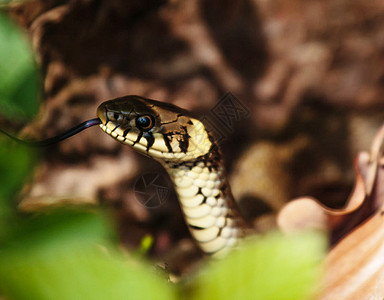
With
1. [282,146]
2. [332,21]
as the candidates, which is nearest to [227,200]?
[282,146]

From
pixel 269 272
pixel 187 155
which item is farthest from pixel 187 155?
pixel 269 272

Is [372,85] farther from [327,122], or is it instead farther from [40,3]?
[40,3]

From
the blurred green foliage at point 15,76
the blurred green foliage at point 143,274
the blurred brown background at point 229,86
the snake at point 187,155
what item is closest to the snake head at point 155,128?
the snake at point 187,155

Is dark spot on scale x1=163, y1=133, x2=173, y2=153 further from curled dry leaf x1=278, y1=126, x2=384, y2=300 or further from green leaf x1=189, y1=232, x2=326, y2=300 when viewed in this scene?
green leaf x1=189, y1=232, x2=326, y2=300

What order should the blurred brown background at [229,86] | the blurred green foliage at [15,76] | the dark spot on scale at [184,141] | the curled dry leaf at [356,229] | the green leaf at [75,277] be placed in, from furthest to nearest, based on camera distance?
the blurred brown background at [229,86] < the dark spot on scale at [184,141] < the curled dry leaf at [356,229] < the blurred green foliage at [15,76] < the green leaf at [75,277]

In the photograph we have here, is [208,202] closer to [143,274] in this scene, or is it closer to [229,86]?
[229,86]

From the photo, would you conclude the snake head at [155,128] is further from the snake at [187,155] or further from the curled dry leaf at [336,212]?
the curled dry leaf at [336,212]
